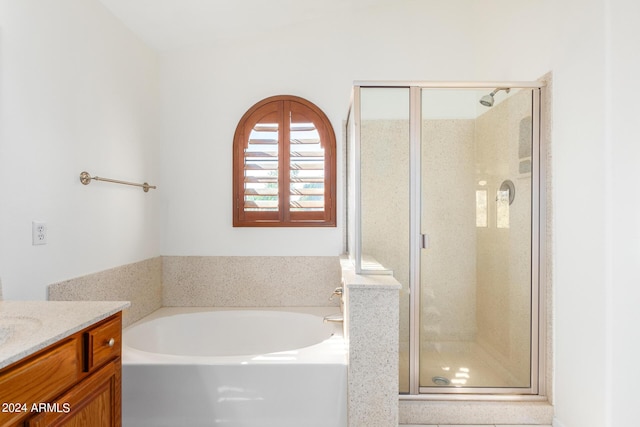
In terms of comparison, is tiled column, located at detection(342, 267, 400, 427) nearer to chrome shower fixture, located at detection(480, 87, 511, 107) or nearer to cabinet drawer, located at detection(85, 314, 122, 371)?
cabinet drawer, located at detection(85, 314, 122, 371)

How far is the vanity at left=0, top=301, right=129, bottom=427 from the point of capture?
0.95 m

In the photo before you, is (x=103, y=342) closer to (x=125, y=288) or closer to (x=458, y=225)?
(x=125, y=288)

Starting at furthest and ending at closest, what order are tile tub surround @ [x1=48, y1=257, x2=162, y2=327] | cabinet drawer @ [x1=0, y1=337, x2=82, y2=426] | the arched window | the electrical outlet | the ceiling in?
the arched window < the ceiling < tile tub surround @ [x1=48, y1=257, x2=162, y2=327] < the electrical outlet < cabinet drawer @ [x1=0, y1=337, x2=82, y2=426]

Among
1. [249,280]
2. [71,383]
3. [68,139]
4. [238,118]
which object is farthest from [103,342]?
[238,118]

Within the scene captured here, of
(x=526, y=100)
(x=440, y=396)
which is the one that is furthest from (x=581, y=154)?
(x=440, y=396)

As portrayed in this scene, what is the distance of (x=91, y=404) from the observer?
122 centimetres

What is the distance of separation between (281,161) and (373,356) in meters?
1.60

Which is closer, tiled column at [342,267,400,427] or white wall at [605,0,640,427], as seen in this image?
white wall at [605,0,640,427]

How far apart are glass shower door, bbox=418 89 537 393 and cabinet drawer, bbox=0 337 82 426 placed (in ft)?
5.49

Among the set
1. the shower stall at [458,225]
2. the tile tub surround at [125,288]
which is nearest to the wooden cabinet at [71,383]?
the tile tub surround at [125,288]

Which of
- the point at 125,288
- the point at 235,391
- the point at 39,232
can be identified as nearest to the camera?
the point at 39,232

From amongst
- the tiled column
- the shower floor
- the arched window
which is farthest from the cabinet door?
the arched window

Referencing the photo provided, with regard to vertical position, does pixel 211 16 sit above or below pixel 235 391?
above

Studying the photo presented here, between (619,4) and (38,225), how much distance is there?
2.70 m
